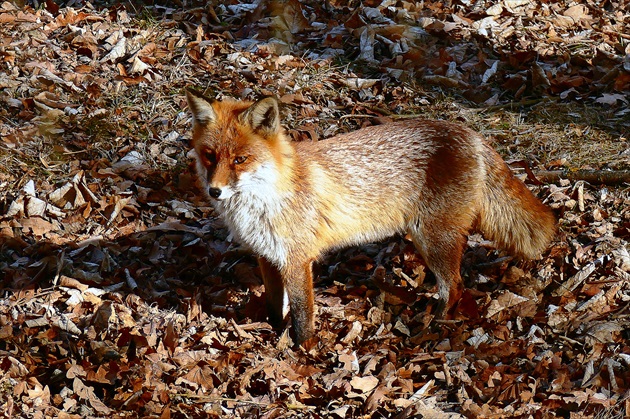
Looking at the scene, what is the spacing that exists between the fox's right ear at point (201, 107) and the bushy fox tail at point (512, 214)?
2.13 meters

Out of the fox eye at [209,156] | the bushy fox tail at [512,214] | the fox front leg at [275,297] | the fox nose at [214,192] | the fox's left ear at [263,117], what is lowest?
the fox front leg at [275,297]

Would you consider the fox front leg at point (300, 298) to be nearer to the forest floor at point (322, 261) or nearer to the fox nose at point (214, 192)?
the forest floor at point (322, 261)

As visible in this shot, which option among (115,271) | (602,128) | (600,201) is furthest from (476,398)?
(602,128)

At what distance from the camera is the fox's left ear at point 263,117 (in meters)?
4.47

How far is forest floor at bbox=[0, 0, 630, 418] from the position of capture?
4.55 metres

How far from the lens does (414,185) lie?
519cm

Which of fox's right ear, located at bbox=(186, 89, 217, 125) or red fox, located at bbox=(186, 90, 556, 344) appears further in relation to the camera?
red fox, located at bbox=(186, 90, 556, 344)

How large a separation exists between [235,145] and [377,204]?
1294mm

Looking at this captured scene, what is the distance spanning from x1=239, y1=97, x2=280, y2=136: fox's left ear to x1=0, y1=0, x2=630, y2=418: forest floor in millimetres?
1518

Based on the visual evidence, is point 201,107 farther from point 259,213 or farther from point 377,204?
point 377,204

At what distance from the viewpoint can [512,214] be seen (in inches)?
205

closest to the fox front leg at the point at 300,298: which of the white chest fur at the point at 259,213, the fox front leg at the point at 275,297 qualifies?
the white chest fur at the point at 259,213

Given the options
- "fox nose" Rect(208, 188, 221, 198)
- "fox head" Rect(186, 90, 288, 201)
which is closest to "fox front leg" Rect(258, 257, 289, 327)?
"fox head" Rect(186, 90, 288, 201)

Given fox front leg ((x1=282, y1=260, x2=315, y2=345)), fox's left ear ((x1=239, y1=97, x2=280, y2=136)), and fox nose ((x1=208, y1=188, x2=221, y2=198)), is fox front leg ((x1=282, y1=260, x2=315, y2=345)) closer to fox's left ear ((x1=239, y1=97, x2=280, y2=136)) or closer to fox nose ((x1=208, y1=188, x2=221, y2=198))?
fox nose ((x1=208, y1=188, x2=221, y2=198))
